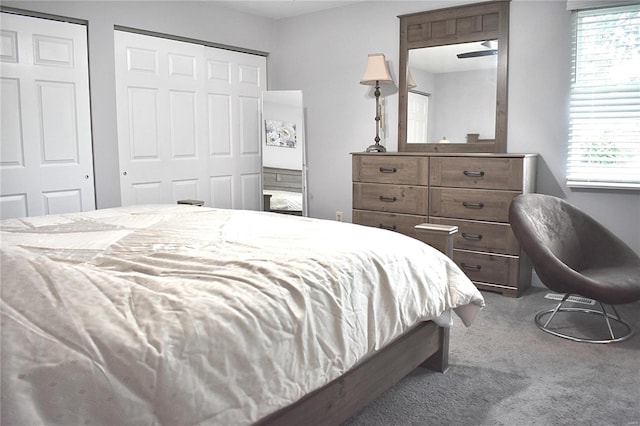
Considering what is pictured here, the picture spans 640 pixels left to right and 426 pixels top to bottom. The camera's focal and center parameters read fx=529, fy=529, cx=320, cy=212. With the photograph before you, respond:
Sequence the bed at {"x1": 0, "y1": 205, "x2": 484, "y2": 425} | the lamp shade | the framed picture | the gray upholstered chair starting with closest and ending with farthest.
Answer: the bed at {"x1": 0, "y1": 205, "x2": 484, "y2": 425} < the gray upholstered chair < the lamp shade < the framed picture

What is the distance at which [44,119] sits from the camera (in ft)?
12.4

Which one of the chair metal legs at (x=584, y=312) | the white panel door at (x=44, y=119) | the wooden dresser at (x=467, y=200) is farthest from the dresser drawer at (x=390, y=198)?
the white panel door at (x=44, y=119)

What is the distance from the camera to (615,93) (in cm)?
362

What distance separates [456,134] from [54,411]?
378 cm

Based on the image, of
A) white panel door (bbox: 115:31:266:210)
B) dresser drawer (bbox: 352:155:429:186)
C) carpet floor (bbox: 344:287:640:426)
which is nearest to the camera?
carpet floor (bbox: 344:287:640:426)

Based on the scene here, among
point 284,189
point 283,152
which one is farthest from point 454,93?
point 284,189

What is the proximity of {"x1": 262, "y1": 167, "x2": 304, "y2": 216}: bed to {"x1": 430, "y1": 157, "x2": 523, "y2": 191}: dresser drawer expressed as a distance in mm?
1639

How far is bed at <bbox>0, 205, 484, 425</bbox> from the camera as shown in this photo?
115 cm

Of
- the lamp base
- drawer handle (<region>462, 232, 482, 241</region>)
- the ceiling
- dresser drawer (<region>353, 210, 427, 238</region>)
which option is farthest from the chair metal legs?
the ceiling

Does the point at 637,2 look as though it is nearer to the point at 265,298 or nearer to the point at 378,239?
the point at 378,239

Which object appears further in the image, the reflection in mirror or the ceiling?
the ceiling

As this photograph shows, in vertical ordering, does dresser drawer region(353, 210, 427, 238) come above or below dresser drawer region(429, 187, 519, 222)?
below

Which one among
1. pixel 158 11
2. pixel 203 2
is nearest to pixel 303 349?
pixel 158 11

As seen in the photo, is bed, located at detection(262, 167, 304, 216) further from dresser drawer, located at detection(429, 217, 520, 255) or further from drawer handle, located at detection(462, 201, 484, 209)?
drawer handle, located at detection(462, 201, 484, 209)
